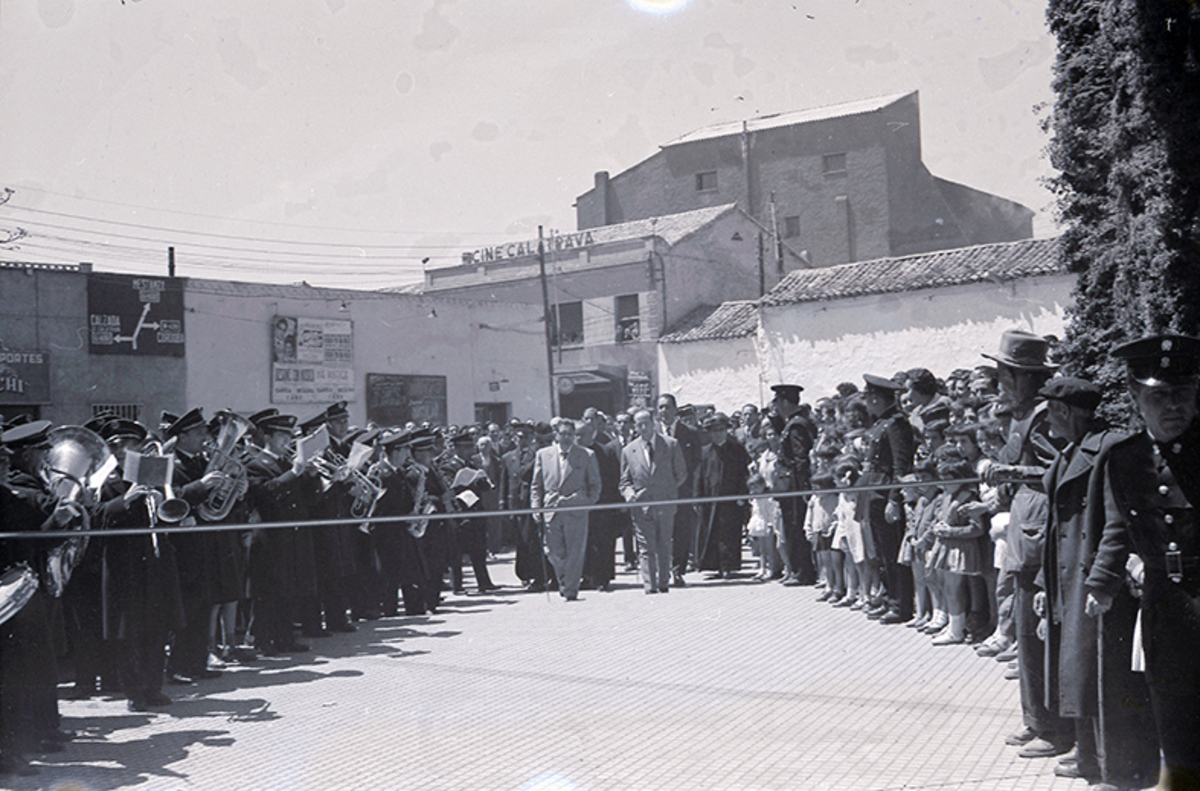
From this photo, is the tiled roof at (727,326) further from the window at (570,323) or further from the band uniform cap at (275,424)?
the band uniform cap at (275,424)

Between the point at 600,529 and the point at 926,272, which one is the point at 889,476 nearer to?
the point at 600,529

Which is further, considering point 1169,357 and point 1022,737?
point 1022,737

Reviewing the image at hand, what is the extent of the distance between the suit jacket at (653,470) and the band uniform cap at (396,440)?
8.03ft

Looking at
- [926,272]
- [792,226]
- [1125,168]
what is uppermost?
[792,226]

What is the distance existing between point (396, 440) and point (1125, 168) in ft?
26.6

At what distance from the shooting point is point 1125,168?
5.81m

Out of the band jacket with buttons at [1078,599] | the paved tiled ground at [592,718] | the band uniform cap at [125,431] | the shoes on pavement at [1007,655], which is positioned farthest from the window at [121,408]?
the band jacket with buttons at [1078,599]

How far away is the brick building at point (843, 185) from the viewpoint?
39.7 meters

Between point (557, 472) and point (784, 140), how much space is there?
32.0m

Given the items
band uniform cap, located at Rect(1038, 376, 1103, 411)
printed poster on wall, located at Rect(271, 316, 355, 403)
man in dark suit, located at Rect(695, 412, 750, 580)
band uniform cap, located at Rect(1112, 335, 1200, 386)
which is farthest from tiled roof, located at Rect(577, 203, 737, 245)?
band uniform cap, located at Rect(1112, 335, 1200, 386)

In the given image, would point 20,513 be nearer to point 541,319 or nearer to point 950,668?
point 950,668

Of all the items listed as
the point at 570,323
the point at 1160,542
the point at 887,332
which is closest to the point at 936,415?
the point at 1160,542

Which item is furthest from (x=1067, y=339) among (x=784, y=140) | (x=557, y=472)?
(x=784, y=140)

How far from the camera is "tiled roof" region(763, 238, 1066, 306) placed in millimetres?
22531
